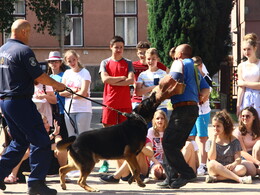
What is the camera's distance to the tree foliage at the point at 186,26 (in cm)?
2211

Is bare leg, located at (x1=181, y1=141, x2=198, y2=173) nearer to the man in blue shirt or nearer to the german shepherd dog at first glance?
the man in blue shirt

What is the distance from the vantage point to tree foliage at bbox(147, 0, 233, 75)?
2211 cm

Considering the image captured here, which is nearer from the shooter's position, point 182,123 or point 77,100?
point 182,123

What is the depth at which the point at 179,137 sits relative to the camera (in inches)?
311

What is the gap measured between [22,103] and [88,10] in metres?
26.1

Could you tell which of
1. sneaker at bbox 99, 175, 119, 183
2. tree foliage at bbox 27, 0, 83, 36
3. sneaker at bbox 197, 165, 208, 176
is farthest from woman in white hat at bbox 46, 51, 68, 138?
tree foliage at bbox 27, 0, 83, 36

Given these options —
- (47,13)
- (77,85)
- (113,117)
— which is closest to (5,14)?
(47,13)

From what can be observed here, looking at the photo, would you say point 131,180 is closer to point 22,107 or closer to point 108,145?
point 108,145

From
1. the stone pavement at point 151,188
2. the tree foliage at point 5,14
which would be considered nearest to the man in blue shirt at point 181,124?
the stone pavement at point 151,188

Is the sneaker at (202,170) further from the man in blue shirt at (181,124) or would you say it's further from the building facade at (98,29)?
the building facade at (98,29)

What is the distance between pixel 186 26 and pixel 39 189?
15491 mm

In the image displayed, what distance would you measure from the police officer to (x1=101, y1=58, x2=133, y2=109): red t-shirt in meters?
1.71

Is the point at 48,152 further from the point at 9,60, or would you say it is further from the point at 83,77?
the point at 83,77

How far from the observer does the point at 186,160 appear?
859cm
